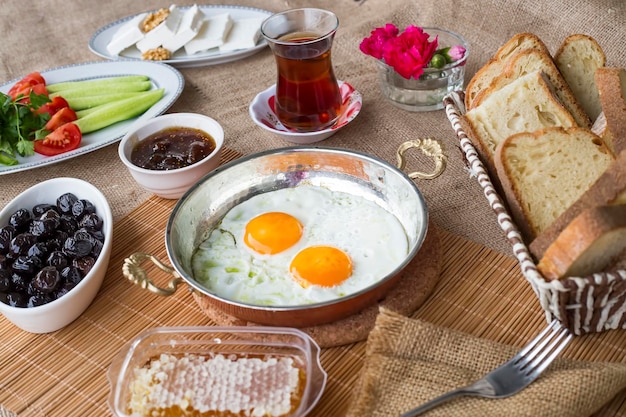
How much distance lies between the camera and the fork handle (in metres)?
1.51

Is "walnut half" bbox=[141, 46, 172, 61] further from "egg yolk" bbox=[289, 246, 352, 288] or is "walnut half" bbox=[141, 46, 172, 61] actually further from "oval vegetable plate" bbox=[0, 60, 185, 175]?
"egg yolk" bbox=[289, 246, 352, 288]

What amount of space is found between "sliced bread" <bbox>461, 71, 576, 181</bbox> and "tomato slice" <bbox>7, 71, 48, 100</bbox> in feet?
6.71

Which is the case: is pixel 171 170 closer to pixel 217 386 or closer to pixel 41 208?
pixel 41 208

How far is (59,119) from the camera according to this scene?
9.39ft

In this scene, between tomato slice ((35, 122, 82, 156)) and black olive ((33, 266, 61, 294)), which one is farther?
Result: tomato slice ((35, 122, 82, 156))

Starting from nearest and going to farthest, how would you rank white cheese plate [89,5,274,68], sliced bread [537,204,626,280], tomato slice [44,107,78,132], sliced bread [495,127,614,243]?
sliced bread [537,204,626,280] → sliced bread [495,127,614,243] → tomato slice [44,107,78,132] → white cheese plate [89,5,274,68]

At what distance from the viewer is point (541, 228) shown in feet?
6.16

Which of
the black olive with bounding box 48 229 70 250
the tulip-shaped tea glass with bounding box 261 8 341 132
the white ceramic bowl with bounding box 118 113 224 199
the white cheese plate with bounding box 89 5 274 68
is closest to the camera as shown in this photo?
the black olive with bounding box 48 229 70 250

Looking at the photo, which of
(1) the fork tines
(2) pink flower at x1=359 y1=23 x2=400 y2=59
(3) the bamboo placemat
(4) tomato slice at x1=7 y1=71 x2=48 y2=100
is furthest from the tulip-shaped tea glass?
(1) the fork tines

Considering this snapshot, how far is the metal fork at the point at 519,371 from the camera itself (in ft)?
5.07

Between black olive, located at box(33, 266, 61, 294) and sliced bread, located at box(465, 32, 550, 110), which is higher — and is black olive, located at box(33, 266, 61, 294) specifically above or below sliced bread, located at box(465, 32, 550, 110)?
below

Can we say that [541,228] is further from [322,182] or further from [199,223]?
[199,223]

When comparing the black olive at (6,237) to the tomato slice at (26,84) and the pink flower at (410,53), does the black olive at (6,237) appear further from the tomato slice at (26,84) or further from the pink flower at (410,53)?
the pink flower at (410,53)

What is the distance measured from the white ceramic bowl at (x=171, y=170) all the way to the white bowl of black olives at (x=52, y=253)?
0.22m
